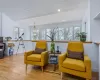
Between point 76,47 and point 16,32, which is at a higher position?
point 16,32

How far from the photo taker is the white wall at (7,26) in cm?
627

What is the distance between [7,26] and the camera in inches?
257

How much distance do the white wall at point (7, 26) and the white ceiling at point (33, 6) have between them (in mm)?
327

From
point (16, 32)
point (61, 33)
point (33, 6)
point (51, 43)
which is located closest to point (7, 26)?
point (16, 32)

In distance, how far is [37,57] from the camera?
3.16 meters

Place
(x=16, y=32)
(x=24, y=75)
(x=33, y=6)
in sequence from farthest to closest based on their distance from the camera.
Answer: (x=16, y=32), (x=33, y=6), (x=24, y=75)

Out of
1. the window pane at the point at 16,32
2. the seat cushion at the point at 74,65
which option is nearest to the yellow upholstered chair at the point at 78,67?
the seat cushion at the point at 74,65

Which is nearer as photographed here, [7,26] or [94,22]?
[94,22]

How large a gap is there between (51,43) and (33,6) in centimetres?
267

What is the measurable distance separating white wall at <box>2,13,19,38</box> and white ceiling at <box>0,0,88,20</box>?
1.07ft

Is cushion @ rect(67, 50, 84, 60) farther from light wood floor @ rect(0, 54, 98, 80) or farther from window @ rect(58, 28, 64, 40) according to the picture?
window @ rect(58, 28, 64, 40)

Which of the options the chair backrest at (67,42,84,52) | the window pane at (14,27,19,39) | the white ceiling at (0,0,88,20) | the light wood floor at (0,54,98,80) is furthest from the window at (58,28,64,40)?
the light wood floor at (0,54,98,80)

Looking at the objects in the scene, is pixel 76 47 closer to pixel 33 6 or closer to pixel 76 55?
pixel 76 55

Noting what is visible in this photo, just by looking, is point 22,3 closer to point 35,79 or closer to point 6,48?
point 6,48
